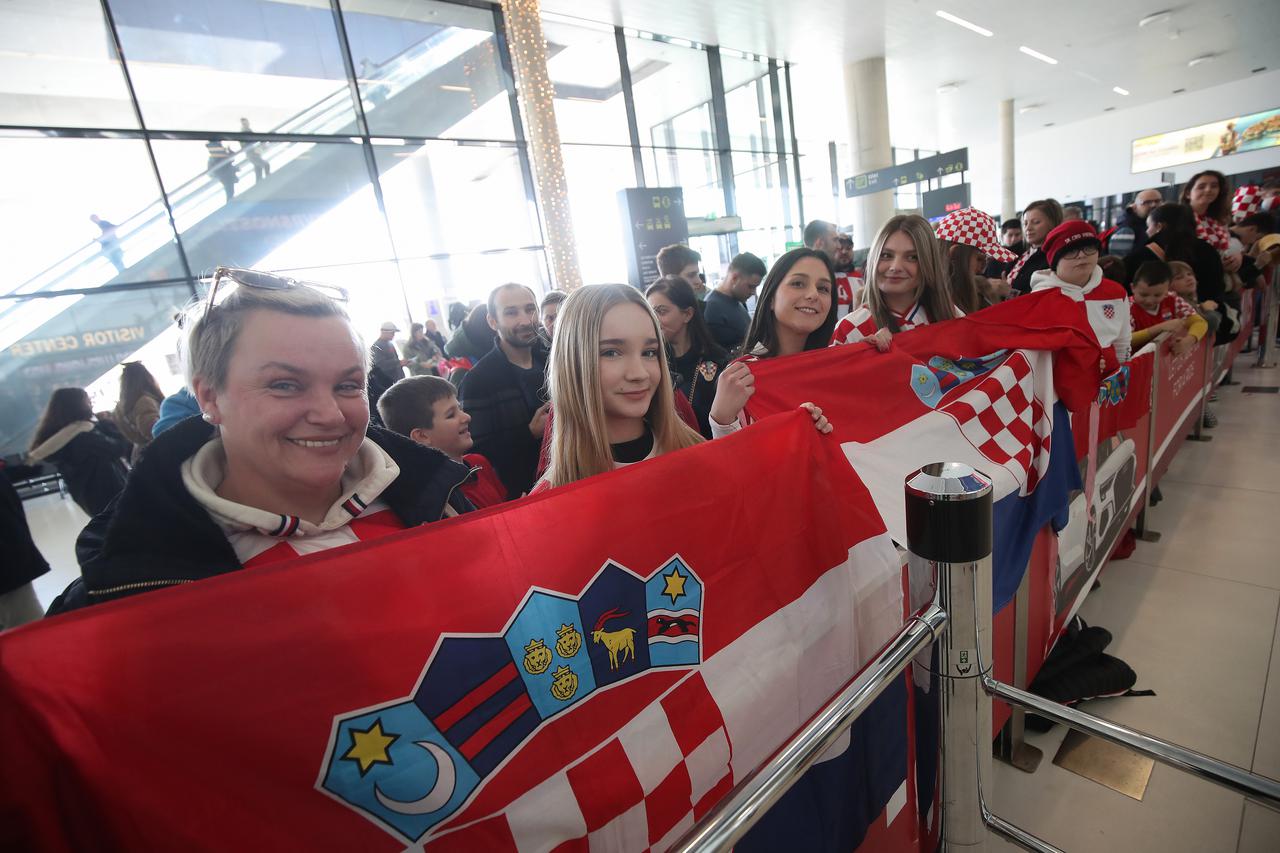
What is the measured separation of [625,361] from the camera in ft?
4.47

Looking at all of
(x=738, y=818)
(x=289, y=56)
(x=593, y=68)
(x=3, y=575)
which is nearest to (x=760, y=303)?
(x=738, y=818)

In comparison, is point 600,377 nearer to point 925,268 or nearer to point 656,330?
point 656,330

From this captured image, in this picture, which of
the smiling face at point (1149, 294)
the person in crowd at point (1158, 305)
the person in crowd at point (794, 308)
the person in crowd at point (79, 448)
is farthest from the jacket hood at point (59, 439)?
the smiling face at point (1149, 294)

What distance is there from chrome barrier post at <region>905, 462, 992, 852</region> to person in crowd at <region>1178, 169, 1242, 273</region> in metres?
5.46

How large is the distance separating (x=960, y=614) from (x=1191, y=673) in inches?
76.7

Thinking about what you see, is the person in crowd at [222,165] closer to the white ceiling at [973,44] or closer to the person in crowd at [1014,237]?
the white ceiling at [973,44]

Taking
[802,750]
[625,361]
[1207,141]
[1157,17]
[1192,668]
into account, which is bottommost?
[1192,668]

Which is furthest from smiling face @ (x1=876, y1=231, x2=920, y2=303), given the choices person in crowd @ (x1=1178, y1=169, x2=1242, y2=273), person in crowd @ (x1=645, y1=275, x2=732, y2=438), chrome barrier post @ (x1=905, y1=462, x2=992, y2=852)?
person in crowd @ (x1=1178, y1=169, x2=1242, y2=273)

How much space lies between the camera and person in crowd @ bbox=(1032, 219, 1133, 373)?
2.57 meters

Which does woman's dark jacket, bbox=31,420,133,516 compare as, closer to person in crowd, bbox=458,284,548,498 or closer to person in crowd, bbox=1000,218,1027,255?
person in crowd, bbox=458,284,548,498

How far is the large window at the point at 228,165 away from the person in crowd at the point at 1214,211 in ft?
→ 18.5

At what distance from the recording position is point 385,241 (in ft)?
21.5

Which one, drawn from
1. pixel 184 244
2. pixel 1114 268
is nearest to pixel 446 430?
pixel 1114 268

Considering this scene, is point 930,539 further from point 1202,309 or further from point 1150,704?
point 1202,309
